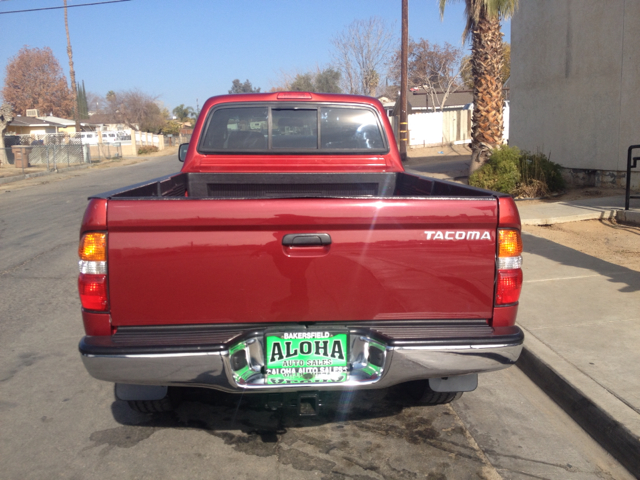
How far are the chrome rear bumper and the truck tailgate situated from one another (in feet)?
0.27

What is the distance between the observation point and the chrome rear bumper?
2.79 m

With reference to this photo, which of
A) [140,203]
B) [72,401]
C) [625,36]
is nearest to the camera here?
[140,203]

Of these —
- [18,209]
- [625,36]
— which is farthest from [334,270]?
[18,209]

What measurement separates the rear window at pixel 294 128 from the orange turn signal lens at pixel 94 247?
2425 mm

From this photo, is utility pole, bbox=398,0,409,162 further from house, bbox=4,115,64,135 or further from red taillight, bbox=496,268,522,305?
house, bbox=4,115,64,135

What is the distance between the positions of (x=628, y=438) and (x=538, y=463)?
0.52 metres

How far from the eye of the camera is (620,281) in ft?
20.3

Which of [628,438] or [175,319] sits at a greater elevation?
[175,319]

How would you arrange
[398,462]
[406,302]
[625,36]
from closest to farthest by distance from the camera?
[406,302] → [398,462] → [625,36]

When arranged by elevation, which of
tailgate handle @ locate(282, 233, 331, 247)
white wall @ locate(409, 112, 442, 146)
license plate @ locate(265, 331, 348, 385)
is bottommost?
license plate @ locate(265, 331, 348, 385)

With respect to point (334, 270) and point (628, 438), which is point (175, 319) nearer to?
point (334, 270)

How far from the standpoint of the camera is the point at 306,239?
282cm

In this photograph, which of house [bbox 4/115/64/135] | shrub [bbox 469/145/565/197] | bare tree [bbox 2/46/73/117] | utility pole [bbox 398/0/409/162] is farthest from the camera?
bare tree [bbox 2/46/73/117]

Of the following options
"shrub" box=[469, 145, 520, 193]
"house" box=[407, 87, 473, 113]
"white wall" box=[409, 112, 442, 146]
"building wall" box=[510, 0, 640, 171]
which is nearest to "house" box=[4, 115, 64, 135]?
"house" box=[407, 87, 473, 113]
